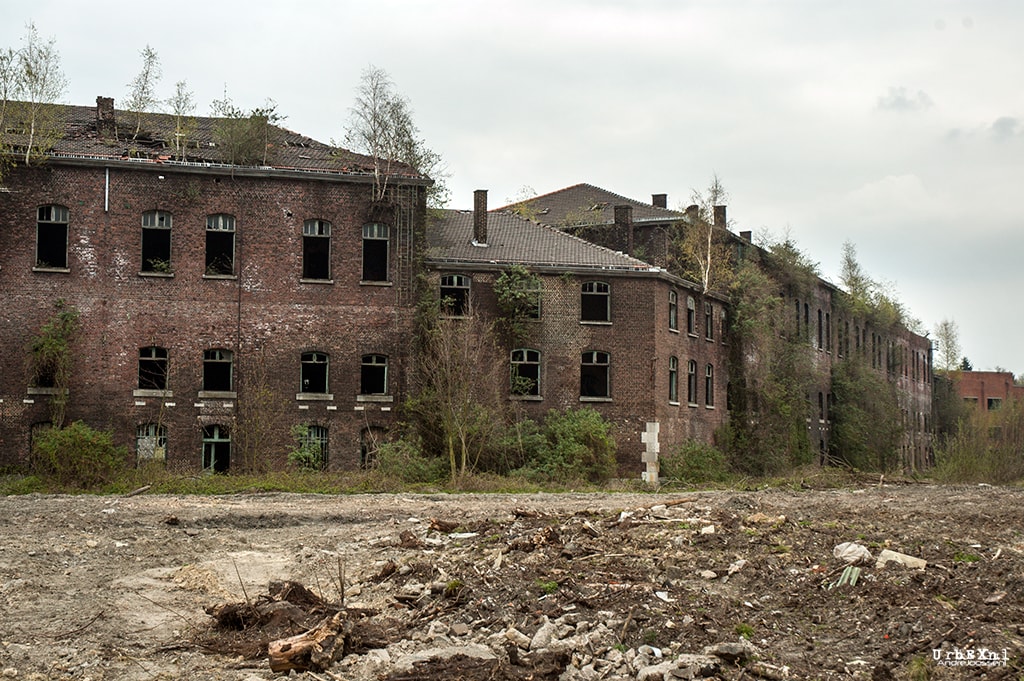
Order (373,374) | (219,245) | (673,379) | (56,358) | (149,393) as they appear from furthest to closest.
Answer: (673,379)
(373,374)
(219,245)
(149,393)
(56,358)

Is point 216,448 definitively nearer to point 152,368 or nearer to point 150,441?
point 150,441

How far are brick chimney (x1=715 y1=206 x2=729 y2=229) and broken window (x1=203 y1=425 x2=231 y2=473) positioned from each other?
76.3 feet

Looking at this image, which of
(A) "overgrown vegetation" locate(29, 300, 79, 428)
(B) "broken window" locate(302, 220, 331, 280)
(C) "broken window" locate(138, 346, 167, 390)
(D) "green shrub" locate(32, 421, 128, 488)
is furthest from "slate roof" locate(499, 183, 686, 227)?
(D) "green shrub" locate(32, 421, 128, 488)

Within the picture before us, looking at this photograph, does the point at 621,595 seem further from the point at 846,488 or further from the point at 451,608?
the point at 846,488

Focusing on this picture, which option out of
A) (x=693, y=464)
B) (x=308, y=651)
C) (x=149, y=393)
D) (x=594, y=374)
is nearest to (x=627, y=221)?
(x=594, y=374)

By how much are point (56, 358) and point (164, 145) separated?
7.67 m

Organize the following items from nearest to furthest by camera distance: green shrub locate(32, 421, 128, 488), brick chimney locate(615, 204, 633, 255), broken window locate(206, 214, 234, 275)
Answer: green shrub locate(32, 421, 128, 488) → broken window locate(206, 214, 234, 275) → brick chimney locate(615, 204, 633, 255)

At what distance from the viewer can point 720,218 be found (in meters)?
48.0

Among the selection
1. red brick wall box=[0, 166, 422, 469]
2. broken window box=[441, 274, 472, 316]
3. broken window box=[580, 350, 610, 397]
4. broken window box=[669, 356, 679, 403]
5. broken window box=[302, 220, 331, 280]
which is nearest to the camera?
red brick wall box=[0, 166, 422, 469]

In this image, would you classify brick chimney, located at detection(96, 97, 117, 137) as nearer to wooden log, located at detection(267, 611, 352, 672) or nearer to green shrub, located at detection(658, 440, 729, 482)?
green shrub, located at detection(658, 440, 729, 482)

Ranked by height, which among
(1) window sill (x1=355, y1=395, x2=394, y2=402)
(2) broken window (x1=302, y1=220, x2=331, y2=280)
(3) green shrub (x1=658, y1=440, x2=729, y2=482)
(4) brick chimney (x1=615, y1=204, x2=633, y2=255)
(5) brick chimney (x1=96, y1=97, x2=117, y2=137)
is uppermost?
(5) brick chimney (x1=96, y1=97, x2=117, y2=137)

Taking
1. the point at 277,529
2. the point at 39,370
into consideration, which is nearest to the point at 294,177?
the point at 39,370

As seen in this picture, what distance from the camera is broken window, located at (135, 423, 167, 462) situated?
3281cm

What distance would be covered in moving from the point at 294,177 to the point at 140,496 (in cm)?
1261
